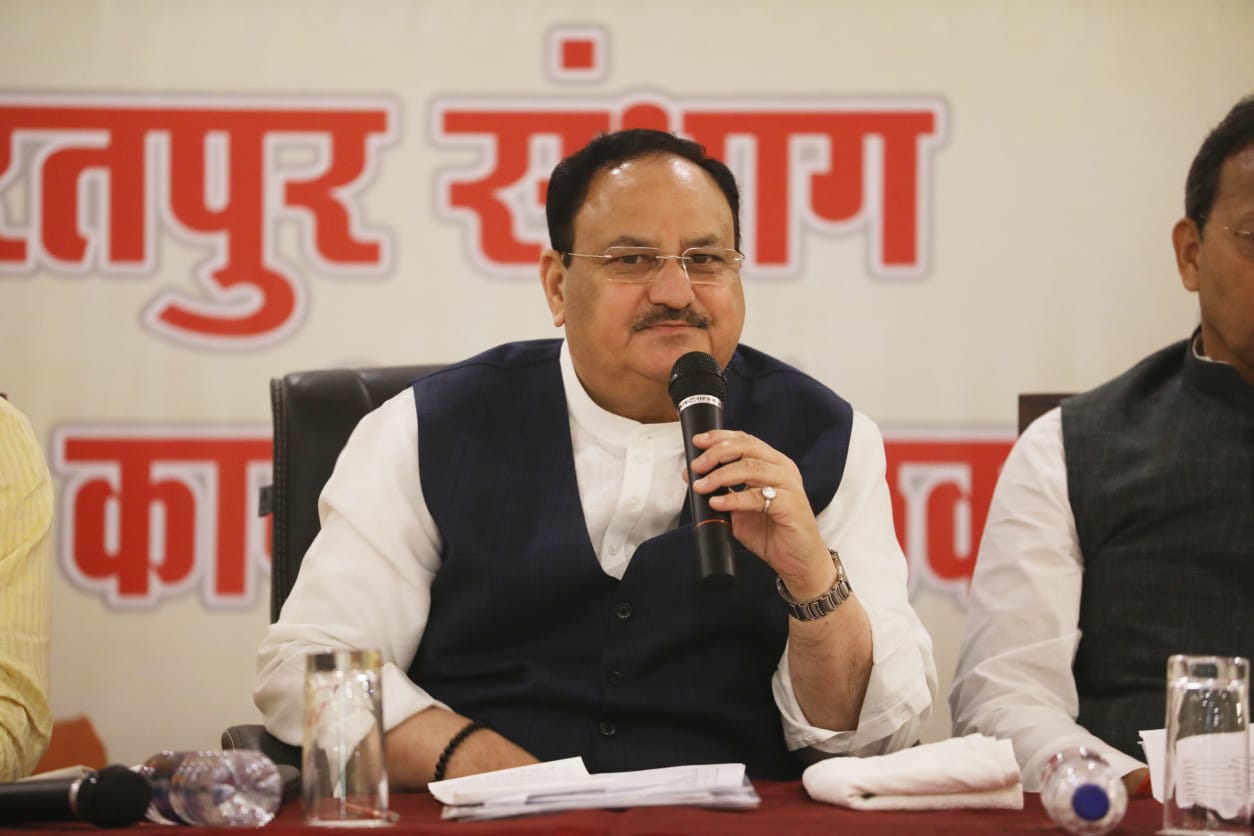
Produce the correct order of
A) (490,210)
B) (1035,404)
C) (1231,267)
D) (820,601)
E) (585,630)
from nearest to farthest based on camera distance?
(820,601)
(585,630)
(1231,267)
(1035,404)
(490,210)

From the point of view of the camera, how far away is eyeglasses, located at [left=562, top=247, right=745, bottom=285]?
2.00m

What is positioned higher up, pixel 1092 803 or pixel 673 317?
pixel 673 317

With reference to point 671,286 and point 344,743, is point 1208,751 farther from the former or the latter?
point 671,286

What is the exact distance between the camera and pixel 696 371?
179 cm

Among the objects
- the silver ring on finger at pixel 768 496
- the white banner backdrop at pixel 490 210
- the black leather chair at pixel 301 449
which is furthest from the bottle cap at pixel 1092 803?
the white banner backdrop at pixel 490 210

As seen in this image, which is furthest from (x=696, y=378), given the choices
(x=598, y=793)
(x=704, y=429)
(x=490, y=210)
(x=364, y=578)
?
(x=490, y=210)

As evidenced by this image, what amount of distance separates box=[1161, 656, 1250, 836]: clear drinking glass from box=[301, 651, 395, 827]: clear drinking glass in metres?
0.68

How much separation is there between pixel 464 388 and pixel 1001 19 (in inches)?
68.2

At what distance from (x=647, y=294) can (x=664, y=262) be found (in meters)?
0.05

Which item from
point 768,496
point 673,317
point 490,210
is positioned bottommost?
point 768,496

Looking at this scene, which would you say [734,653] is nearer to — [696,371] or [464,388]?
[696,371]

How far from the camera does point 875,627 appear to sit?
6.00 ft

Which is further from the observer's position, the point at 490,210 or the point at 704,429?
the point at 490,210

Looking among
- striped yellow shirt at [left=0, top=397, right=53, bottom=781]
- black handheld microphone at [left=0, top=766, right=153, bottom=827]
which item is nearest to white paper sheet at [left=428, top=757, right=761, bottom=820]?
black handheld microphone at [left=0, top=766, right=153, bottom=827]
